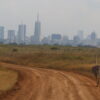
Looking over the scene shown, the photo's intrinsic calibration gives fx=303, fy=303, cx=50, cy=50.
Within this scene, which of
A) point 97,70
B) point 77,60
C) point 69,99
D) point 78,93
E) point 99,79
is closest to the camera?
point 69,99

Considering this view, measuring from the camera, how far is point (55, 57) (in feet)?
190

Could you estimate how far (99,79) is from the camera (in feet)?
99.7

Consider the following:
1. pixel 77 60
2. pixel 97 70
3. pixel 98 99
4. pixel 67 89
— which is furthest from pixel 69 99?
pixel 77 60

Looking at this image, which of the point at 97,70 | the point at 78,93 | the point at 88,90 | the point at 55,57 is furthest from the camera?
the point at 55,57

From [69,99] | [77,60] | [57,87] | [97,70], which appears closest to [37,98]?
[69,99]

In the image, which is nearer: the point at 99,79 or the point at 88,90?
the point at 88,90

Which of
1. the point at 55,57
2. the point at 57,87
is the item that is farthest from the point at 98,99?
the point at 55,57

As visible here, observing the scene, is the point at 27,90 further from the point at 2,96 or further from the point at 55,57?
the point at 55,57

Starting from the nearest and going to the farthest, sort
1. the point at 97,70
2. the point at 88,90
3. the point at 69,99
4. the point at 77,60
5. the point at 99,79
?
1. the point at 69,99
2. the point at 88,90
3. the point at 97,70
4. the point at 99,79
5. the point at 77,60

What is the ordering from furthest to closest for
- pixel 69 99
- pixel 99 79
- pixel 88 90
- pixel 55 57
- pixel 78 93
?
pixel 55 57 → pixel 99 79 → pixel 88 90 → pixel 78 93 → pixel 69 99

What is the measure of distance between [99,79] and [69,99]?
463 inches

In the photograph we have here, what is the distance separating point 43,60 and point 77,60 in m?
6.47

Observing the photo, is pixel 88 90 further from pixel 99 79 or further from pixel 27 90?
pixel 99 79

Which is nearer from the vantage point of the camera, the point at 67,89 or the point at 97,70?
the point at 67,89
